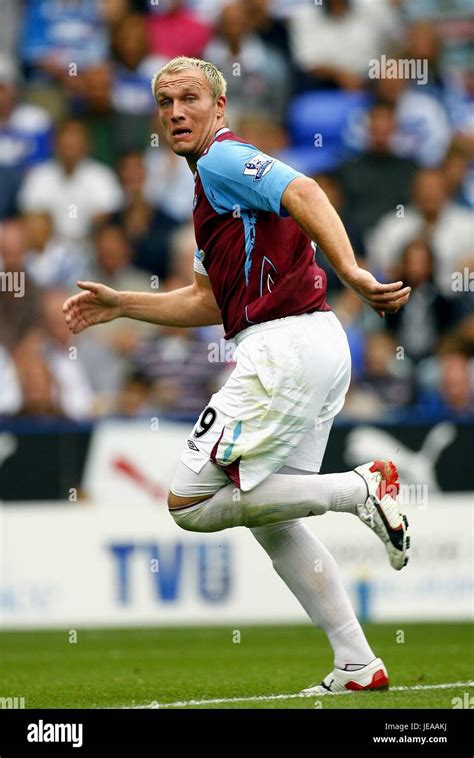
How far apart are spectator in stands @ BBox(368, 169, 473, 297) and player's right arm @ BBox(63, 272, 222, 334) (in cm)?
685

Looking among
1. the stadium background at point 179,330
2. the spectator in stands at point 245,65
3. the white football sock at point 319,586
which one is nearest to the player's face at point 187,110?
the white football sock at point 319,586

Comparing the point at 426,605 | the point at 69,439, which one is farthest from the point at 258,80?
the point at 426,605

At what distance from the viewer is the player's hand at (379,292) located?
5367mm

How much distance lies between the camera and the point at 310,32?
49.1 feet

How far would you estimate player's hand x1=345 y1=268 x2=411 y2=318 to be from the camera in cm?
537

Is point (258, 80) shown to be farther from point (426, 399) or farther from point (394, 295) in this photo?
point (394, 295)

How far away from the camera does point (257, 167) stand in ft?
18.6

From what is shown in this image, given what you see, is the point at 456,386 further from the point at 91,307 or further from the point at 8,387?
the point at 91,307

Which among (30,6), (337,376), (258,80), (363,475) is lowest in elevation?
(363,475)

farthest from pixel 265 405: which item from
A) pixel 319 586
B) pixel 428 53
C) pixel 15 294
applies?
pixel 428 53

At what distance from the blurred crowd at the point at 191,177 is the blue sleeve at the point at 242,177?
19.5 ft

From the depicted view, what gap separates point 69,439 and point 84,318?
486cm

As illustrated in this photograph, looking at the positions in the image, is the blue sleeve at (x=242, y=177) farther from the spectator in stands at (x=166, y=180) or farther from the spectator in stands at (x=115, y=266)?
the spectator in stands at (x=166, y=180)

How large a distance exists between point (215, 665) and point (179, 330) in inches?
190
